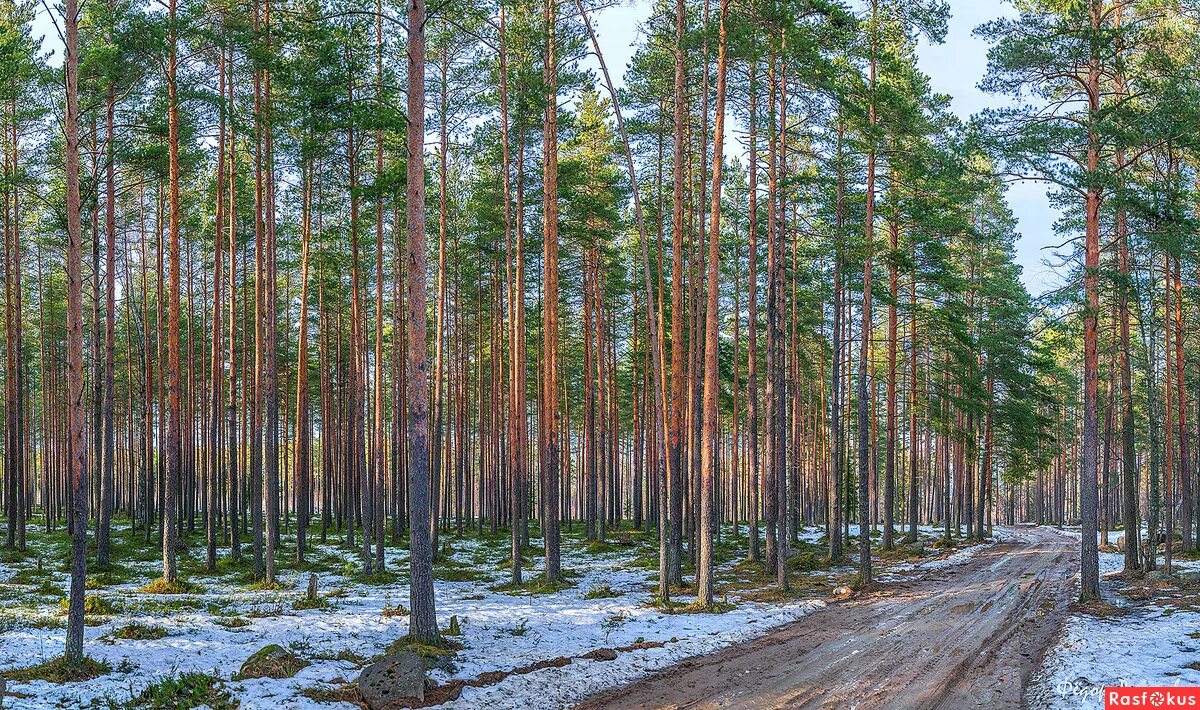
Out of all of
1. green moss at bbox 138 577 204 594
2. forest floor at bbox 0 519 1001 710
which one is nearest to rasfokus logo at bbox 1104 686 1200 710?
forest floor at bbox 0 519 1001 710

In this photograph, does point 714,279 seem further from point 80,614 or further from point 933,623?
point 80,614

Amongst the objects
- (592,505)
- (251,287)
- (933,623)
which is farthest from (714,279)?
(251,287)

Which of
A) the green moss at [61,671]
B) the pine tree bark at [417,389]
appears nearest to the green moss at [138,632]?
the green moss at [61,671]

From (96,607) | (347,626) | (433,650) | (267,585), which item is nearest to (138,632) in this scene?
(96,607)

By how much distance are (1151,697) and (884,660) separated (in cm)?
336

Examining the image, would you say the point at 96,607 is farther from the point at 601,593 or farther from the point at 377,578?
the point at 601,593

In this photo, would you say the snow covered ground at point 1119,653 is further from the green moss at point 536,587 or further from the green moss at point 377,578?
the green moss at point 377,578

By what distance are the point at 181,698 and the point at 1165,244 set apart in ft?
70.0

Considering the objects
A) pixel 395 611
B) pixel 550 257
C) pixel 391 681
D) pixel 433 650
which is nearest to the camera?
pixel 391 681

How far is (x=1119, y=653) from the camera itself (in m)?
11.6

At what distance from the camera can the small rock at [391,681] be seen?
358 inches

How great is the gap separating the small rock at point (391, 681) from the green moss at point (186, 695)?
1.47m

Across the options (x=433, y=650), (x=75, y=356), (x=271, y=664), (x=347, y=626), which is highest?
(x=75, y=356)

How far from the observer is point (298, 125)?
19.3 m
